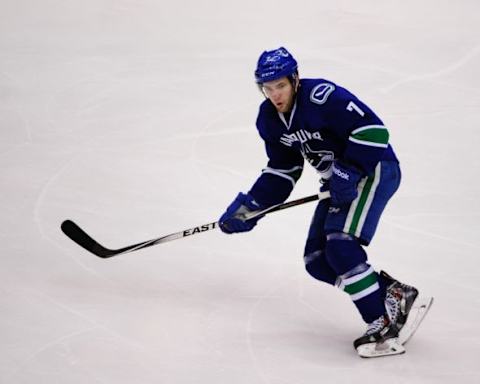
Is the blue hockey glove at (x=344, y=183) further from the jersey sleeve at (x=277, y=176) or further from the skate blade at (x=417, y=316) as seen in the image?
the skate blade at (x=417, y=316)

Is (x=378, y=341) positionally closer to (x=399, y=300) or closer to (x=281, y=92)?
(x=399, y=300)

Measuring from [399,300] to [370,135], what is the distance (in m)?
0.57

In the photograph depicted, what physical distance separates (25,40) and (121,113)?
4.56ft

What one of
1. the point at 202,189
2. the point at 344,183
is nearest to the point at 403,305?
the point at 344,183

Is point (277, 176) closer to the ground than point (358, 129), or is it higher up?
closer to the ground

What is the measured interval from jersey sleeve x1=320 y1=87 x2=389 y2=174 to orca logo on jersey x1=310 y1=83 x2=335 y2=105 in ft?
0.05

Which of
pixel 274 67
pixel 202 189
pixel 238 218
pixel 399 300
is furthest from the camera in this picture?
pixel 202 189

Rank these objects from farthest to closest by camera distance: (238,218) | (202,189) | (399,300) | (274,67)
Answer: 1. (202,189)
2. (238,218)
3. (399,300)
4. (274,67)

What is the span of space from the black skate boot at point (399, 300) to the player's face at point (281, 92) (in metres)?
0.68

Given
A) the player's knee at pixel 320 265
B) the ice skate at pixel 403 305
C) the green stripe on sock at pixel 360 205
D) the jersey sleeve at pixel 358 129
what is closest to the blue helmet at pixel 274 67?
the jersey sleeve at pixel 358 129

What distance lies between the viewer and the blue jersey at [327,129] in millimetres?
2861

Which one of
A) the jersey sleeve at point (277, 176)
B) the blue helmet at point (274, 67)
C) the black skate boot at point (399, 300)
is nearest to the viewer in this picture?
the blue helmet at point (274, 67)

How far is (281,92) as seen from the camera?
9.46 feet

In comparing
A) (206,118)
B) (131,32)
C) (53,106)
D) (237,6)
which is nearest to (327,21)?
(237,6)
